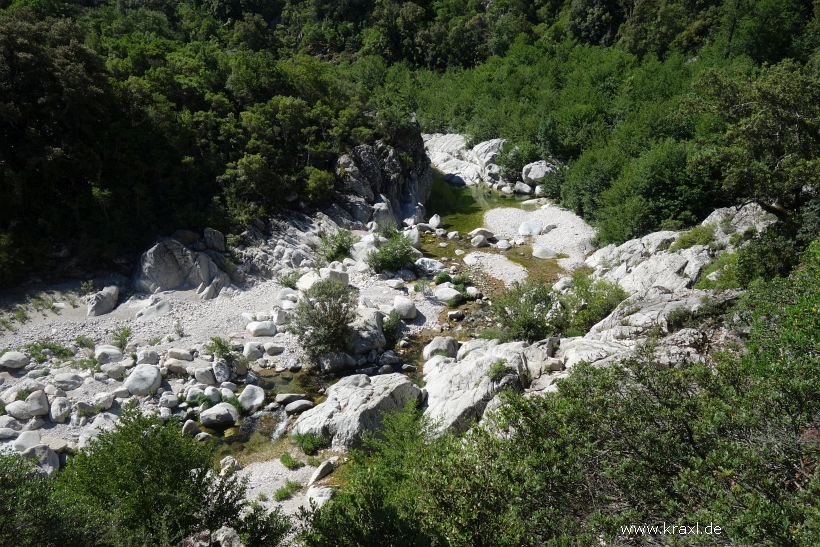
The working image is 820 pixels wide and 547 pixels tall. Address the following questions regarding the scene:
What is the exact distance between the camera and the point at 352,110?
3803 cm

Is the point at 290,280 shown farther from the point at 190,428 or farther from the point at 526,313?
the point at 526,313

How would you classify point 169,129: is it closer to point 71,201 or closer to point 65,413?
point 71,201

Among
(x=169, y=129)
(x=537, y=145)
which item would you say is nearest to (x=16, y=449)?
(x=169, y=129)

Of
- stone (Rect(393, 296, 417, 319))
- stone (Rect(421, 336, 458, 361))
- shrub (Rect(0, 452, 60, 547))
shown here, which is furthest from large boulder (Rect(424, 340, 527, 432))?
shrub (Rect(0, 452, 60, 547))

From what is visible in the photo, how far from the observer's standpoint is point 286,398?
59.8 ft

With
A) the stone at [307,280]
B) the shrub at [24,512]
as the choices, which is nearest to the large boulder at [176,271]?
the stone at [307,280]

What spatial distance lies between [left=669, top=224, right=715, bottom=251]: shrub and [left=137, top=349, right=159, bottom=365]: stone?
78.1 feet

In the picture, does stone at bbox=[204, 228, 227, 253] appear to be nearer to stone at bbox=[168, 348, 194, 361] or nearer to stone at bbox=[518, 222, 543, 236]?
stone at bbox=[168, 348, 194, 361]

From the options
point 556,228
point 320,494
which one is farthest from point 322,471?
point 556,228

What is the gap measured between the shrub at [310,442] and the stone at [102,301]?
1349 centimetres

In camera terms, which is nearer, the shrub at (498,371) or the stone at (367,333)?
the shrub at (498,371)

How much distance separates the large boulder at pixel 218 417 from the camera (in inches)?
670

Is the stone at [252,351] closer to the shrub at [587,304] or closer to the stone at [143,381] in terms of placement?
the stone at [143,381]

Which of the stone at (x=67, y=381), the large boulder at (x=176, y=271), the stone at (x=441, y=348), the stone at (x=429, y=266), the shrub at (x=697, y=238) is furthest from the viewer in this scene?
the stone at (x=429, y=266)
